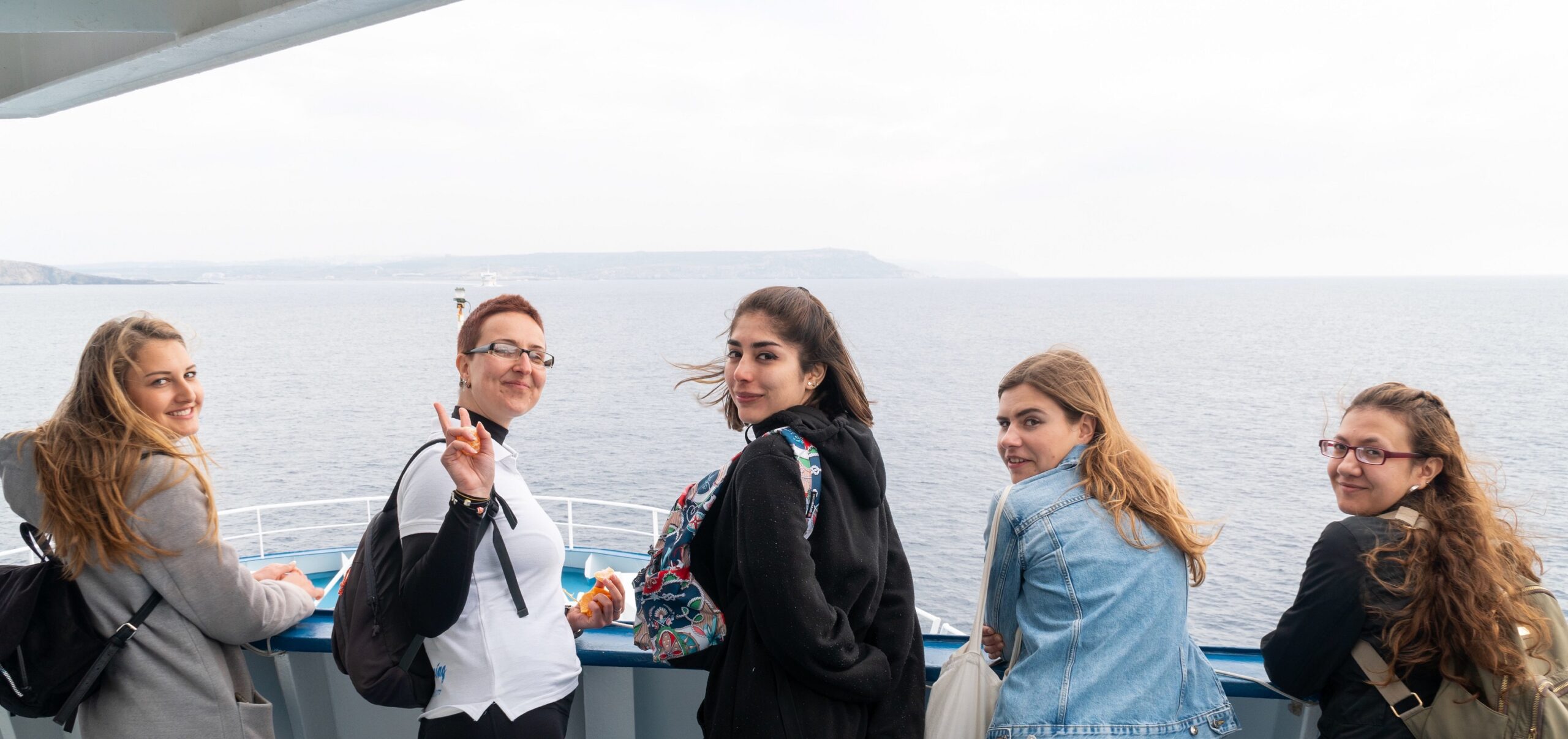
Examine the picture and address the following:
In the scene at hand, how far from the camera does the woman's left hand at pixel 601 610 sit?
7.23 feet

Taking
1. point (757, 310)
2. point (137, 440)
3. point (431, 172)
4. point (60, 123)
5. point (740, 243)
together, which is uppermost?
point (60, 123)

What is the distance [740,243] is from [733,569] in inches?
5217

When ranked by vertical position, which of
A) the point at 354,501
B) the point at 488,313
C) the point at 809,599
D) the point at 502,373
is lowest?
the point at 354,501

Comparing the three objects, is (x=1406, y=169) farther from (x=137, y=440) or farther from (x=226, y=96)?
(x=226, y=96)

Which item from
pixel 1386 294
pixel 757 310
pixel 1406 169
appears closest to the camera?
pixel 757 310

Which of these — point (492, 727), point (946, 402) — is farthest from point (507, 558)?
point (946, 402)

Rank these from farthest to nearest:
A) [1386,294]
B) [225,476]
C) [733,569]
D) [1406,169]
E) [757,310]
Result: [1386,294], [1406,169], [225,476], [757,310], [733,569]

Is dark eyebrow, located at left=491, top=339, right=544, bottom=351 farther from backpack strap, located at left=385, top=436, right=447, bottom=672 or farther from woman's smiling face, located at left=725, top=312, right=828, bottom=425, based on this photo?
woman's smiling face, located at left=725, top=312, right=828, bottom=425

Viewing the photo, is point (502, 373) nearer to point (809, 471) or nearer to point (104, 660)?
point (809, 471)

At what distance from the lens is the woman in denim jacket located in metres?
1.88

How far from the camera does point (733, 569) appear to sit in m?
1.78

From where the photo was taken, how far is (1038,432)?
223cm

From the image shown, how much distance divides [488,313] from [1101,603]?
1486 millimetres

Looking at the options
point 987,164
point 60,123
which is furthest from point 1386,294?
point 60,123
